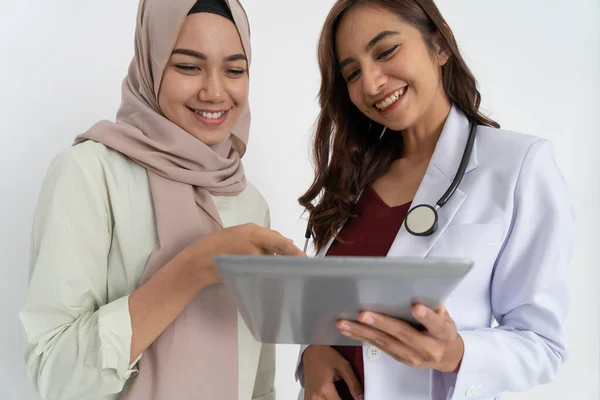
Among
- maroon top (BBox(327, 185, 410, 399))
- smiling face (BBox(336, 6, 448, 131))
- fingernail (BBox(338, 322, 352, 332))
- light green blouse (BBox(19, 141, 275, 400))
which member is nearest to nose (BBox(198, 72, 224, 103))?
light green blouse (BBox(19, 141, 275, 400))

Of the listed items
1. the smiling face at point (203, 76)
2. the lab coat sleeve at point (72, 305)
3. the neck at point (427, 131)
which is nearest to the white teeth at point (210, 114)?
the smiling face at point (203, 76)

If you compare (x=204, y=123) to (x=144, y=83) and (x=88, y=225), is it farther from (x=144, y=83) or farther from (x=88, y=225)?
(x=88, y=225)

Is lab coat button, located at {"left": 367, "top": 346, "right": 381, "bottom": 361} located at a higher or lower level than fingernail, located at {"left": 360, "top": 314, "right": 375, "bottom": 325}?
lower

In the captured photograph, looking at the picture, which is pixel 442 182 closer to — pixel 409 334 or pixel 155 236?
pixel 409 334

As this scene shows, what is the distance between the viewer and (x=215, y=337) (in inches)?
61.1

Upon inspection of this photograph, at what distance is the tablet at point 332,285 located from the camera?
950mm

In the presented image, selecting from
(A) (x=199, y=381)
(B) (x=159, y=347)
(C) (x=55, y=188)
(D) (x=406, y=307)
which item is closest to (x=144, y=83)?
(C) (x=55, y=188)

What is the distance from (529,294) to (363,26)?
0.82 metres

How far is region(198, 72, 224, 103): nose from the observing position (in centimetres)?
156

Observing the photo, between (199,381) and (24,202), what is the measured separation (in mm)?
1016

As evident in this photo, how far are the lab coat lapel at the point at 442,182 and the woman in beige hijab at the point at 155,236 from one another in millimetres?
349

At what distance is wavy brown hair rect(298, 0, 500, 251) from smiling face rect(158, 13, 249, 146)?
306 millimetres

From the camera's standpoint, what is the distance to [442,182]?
154 cm

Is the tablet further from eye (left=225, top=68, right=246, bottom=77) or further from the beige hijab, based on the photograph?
eye (left=225, top=68, right=246, bottom=77)
